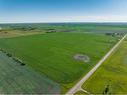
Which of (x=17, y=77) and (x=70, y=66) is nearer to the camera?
(x=17, y=77)

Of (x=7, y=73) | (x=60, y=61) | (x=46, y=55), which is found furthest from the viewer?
(x=46, y=55)

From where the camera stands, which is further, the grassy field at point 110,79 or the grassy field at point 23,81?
the grassy field at point 110,79

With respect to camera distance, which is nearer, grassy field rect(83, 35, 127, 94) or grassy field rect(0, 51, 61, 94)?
grassy field rect(0, 51, 61, 94)

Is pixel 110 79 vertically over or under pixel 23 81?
under

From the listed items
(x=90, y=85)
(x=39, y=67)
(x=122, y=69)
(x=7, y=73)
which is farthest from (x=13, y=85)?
(x=122, y=69)

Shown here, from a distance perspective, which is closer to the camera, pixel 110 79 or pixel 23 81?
pixel 23 81

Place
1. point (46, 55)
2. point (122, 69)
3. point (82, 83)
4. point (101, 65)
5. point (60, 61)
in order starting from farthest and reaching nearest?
point (46, 55)
point (60, 61)
point (101, 65)
point (122, 69)
point (82, 83)

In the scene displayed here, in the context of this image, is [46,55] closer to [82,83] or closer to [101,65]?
[101,65]

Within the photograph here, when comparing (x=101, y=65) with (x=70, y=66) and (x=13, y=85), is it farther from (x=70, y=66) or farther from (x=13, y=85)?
(x=13, y=85)
